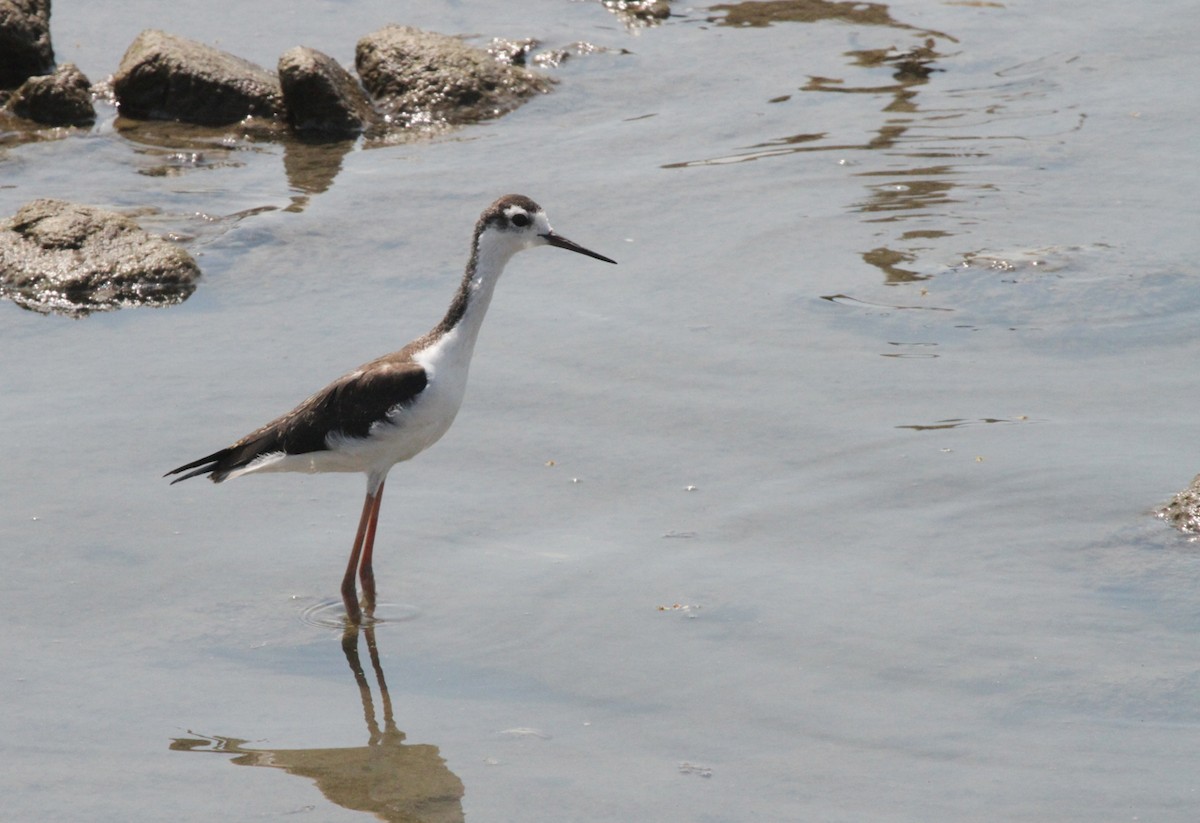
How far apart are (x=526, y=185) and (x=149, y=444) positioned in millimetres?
4611

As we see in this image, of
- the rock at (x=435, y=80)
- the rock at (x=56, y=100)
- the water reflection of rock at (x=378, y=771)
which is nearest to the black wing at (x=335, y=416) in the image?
the water reflection of rock at (x=378, y=771)

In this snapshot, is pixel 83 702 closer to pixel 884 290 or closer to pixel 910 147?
pixel 884 290

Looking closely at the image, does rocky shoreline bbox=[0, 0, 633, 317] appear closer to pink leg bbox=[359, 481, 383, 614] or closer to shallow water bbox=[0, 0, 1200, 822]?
shallow water bbox=[0, 0, 1200, 822]

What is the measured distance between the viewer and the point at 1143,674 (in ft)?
19.2

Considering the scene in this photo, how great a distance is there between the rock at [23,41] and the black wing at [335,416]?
27.0 ft

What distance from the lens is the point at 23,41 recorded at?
44.9 feet

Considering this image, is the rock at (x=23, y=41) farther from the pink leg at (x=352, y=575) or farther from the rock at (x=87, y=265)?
the pink leg at (x=352, y=575)

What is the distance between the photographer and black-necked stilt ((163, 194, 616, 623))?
→ 22.1 feet

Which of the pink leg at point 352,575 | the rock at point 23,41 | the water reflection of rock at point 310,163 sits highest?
the rock at point 23,41

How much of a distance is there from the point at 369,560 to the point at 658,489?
4.87ft

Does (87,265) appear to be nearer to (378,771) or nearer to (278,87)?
(278,87)

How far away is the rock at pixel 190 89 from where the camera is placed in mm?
13281

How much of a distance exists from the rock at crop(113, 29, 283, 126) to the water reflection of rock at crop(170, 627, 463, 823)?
342 inches

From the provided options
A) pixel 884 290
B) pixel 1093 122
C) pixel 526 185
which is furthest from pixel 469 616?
pixel 1093 122
